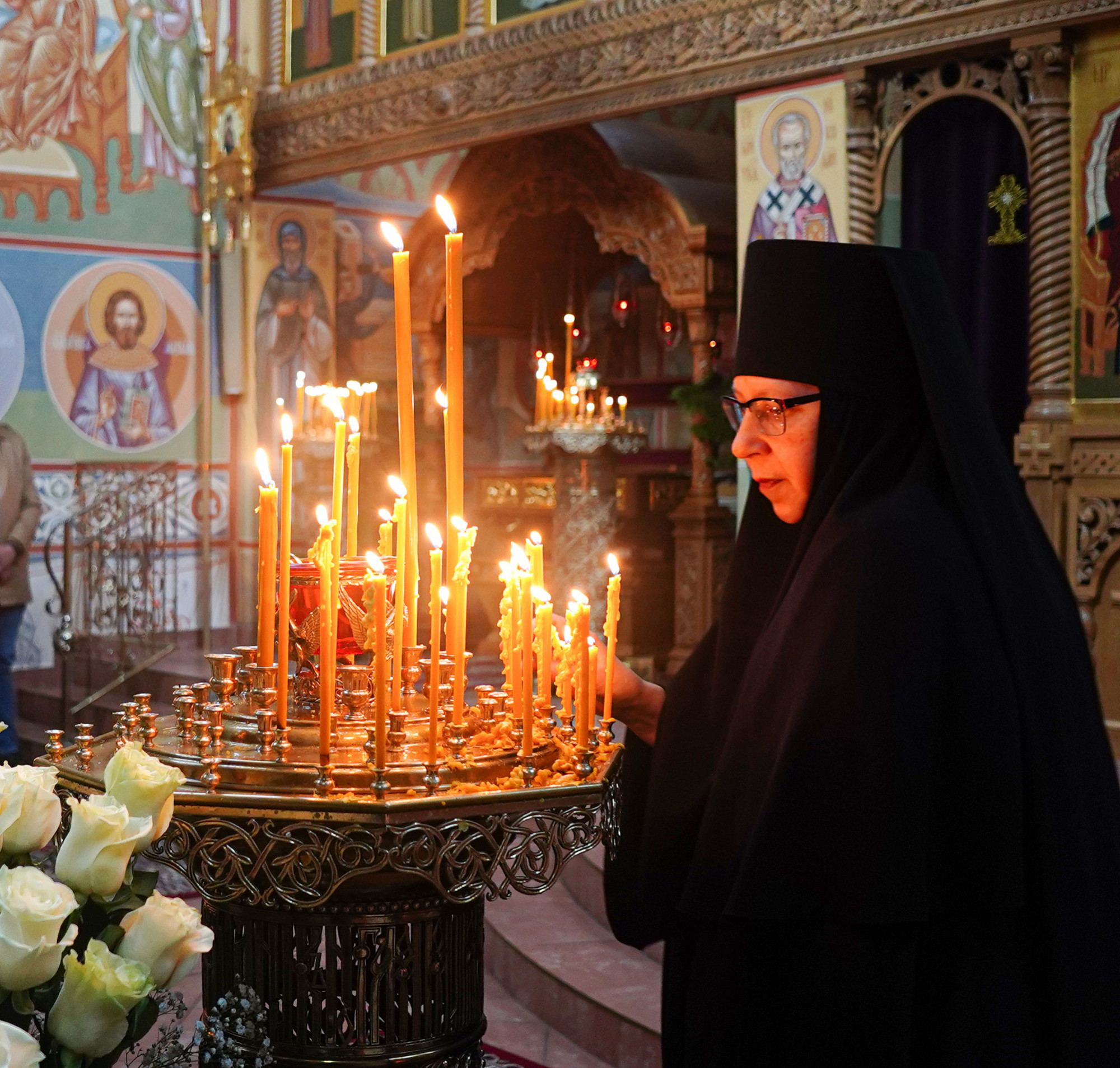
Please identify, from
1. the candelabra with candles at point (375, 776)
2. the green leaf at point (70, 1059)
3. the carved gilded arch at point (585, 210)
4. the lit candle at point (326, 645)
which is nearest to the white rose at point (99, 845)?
the green leaf at point (70, 1059)

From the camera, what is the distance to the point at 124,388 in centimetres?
957

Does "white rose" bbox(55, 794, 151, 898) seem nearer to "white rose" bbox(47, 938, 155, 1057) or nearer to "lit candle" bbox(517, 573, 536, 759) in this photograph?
"white rose" bbox(47, 938, 155, 1057)

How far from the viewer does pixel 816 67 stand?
612 centimetres

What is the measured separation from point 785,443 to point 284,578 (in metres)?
0.67

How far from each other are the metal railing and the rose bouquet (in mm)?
6912

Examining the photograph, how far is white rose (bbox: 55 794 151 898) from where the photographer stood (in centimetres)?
115

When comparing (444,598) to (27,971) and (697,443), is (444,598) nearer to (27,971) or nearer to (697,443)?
(27,971)

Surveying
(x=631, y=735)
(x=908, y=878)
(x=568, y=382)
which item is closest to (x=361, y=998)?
(x=631, y=735)

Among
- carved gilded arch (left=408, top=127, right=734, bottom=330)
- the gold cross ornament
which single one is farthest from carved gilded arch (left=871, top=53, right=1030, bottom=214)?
carved gilded arch (left=408, top=127, right=734, bottom=330)

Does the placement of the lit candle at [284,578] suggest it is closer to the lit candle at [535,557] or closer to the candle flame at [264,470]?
the candle flame at [264,470]

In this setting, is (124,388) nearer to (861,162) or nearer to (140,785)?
(861,162)

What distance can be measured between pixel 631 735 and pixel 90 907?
0.97 meters

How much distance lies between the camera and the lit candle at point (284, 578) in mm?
1775

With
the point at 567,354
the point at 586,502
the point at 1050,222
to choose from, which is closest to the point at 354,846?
the point at 1050,222
